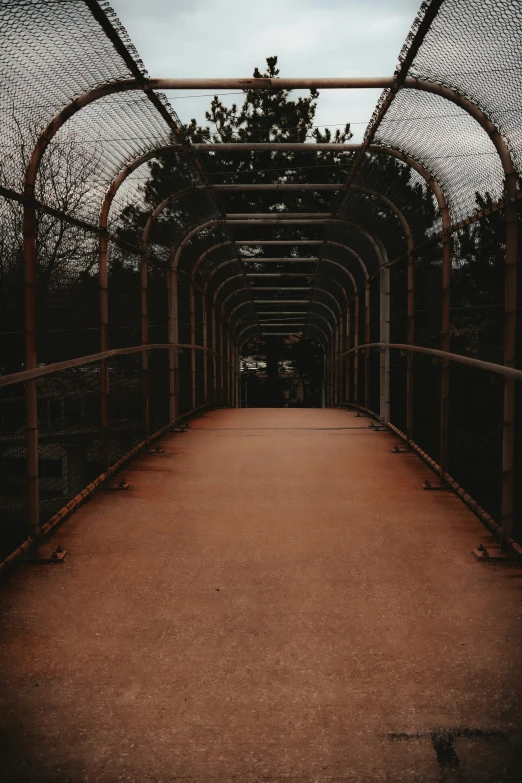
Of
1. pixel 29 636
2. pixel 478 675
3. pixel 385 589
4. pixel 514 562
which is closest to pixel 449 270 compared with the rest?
pixel 514 562

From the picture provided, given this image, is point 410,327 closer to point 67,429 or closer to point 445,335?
point 445,335

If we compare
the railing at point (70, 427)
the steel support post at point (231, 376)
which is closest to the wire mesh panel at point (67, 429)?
the railing at point (70, 427)

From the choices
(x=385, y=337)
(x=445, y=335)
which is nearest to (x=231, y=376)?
(x=385, y=337)

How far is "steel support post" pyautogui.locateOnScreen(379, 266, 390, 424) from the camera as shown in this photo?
850cm

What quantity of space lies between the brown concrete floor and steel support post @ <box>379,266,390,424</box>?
11.5 feet

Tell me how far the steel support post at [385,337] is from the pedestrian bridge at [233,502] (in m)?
0.03

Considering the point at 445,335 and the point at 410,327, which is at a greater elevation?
the point at 410,327

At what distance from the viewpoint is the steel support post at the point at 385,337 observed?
850 centimetres

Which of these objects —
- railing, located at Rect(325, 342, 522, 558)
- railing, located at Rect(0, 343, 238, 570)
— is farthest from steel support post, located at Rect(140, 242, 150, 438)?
railing, located at Rect(325, 342, 522, 558)

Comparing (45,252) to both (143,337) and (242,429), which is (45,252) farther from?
(242,429)

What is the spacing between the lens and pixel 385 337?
8508 millimetres

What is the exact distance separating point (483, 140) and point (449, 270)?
1.01m

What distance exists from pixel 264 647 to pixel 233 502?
2.20 meters

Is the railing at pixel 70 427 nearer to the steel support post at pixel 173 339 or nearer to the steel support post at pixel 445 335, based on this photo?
the steel support post at pixel 173 339
